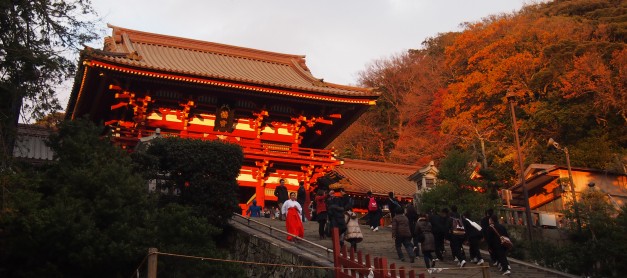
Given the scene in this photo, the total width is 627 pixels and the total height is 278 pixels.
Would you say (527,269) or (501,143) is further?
(501,143)

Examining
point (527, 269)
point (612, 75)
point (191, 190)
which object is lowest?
point (527, 269)

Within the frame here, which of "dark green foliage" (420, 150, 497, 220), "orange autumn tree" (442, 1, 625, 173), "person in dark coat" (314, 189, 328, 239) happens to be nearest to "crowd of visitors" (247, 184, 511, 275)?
"person in dark coat" (314, 189, 328, 239)

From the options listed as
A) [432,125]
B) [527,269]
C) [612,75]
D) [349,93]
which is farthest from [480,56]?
[527,269]

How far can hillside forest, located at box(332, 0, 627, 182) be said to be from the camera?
94.9ft

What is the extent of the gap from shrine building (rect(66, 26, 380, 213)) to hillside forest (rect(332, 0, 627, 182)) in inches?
278

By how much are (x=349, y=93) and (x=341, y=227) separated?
34.3 feet

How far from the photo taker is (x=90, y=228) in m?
9.59

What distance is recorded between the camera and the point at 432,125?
40.8m

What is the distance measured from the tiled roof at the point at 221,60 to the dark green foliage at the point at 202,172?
8057mm

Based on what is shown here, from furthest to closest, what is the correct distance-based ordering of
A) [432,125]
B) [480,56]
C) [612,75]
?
[432,125] < [480,56] < [612,75]

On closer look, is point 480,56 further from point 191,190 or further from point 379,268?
point 379,268

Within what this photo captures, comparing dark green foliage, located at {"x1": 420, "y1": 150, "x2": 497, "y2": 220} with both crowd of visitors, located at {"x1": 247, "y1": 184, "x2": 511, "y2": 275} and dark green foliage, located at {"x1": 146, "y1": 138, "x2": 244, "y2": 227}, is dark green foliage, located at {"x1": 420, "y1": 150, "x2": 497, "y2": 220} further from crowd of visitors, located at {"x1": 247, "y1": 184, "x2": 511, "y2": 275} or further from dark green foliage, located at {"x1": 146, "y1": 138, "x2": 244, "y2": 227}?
dark green foliage, located at {"x1": 146, "y1": 138, "x2": 244, "y2": 227}

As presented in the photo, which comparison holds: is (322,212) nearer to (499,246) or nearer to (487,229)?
(487,229)

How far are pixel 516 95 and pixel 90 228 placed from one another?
2738 centimetres
